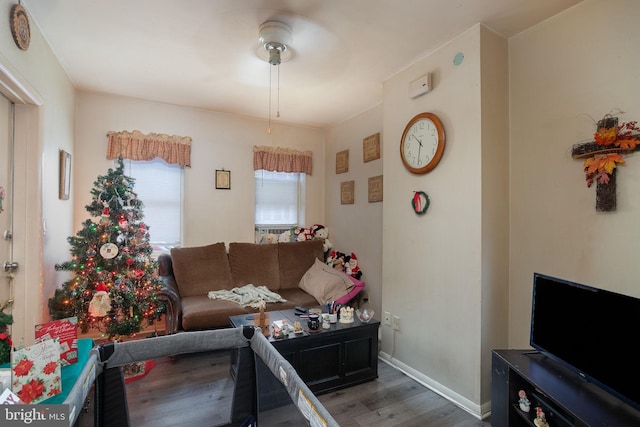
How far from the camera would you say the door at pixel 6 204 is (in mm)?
2021

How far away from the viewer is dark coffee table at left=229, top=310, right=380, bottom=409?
226 centimetres

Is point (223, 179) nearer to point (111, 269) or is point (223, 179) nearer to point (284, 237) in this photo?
point (284, 237)

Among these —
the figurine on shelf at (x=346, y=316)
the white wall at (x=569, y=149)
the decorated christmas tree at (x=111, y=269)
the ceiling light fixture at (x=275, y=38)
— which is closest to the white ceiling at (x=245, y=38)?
the ceiling light fixture at (x=275, y=38)

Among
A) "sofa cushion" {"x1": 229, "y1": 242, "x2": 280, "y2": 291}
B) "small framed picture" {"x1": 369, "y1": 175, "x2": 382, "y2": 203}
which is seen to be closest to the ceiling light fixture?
"small framed picture" {"x1": 369, "y1": 175, "x2": 382, "y2": 203}

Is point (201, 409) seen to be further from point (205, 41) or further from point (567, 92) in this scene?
point (567, 92)

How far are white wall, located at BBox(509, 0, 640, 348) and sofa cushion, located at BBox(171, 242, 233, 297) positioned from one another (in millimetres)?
2908

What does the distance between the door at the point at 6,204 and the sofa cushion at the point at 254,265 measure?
1.95 meters

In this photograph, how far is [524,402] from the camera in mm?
1645

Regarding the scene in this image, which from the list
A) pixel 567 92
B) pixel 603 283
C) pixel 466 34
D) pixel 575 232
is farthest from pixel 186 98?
pixel 603 283

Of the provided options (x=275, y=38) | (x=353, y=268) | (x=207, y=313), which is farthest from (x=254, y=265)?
(x=275, y=38)

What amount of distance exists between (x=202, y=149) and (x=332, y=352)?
113 inches

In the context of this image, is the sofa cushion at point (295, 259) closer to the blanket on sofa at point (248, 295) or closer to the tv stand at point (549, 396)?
the blanket on sofa at point (248, 295)

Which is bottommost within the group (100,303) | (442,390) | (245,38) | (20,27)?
(442,390)

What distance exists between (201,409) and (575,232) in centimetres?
265
